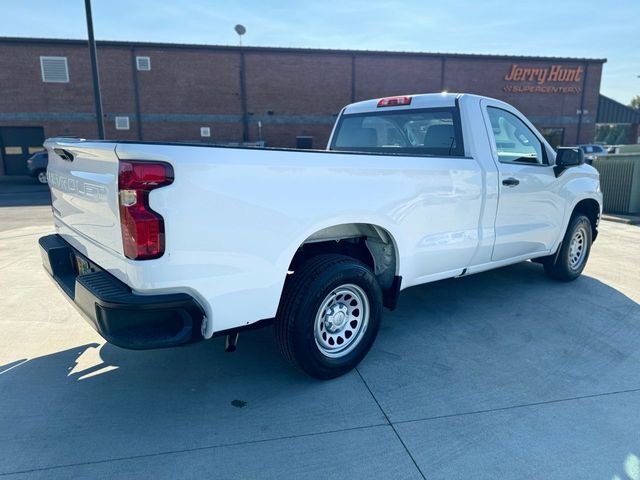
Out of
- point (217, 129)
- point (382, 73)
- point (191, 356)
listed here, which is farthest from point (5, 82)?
point (191, 356)

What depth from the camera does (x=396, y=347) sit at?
12.4 feet

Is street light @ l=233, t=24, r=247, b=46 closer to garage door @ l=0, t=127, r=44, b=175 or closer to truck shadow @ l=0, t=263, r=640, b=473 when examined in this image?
garage door @ l=0, t=127, r=44, b=175

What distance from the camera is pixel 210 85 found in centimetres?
2534

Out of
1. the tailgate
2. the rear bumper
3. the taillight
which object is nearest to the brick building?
the tailgate

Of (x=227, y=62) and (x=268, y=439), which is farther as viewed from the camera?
(x=227, y=62)

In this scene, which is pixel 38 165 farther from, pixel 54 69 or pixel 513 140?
pixel 513 140

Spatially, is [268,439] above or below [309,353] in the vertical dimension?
below

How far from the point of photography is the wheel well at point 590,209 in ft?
18.1

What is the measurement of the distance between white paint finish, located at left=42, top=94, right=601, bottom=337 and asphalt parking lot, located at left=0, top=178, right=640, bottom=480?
25.8 inches

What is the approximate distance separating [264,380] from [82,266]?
1505 millimetres

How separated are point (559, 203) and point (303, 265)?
11.1 ft

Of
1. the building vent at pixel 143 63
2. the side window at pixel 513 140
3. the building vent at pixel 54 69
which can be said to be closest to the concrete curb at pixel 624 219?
the side window at pixel 513 140

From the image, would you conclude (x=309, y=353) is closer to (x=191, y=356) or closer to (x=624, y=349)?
(x=191, y=356)

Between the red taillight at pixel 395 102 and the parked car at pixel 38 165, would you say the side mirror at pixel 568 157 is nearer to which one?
the red taillight at pixel 395 102
